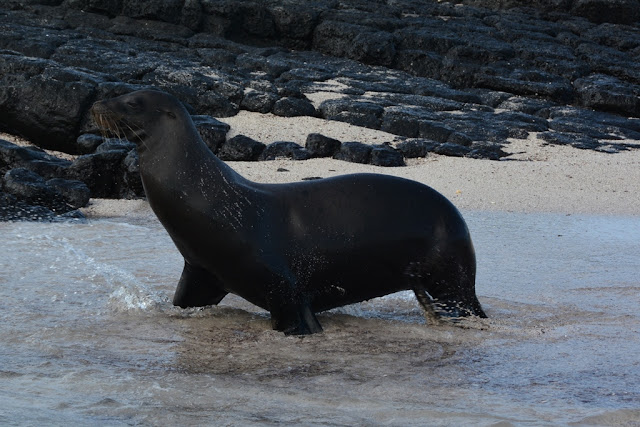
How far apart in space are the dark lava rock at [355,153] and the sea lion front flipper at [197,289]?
6542mm

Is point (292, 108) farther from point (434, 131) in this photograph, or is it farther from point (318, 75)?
point (318, 75)

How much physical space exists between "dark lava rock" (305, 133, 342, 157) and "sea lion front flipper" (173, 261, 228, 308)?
263 inches

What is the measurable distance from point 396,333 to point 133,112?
1751 millimetres

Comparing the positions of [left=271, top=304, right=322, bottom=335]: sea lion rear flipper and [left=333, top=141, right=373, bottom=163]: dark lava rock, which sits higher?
[left=271, top=304, right=322, bottom=335]: sea lion rear flipper

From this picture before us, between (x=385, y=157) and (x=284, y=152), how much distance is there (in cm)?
124

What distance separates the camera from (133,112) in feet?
15.4

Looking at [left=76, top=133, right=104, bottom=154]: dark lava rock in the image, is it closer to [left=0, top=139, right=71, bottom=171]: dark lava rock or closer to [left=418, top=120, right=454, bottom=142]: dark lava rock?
[left=0, top=139, right=71, bottom=171]: dark lava rock

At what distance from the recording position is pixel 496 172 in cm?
1128

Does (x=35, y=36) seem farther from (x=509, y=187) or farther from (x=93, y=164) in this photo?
(x=509, y=187)

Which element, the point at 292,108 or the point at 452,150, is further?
the point at 292,108

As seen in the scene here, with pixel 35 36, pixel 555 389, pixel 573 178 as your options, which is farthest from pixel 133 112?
pixel 35 36

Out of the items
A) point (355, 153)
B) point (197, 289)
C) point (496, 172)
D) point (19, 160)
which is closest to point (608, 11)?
point (496, 172)

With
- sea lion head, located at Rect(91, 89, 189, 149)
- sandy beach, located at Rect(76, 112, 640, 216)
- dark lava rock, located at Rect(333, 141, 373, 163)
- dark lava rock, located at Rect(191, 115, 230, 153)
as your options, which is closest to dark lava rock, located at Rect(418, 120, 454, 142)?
sandy beach, located at Rect(76, 112, 640, 216)

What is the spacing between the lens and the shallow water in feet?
11.2
